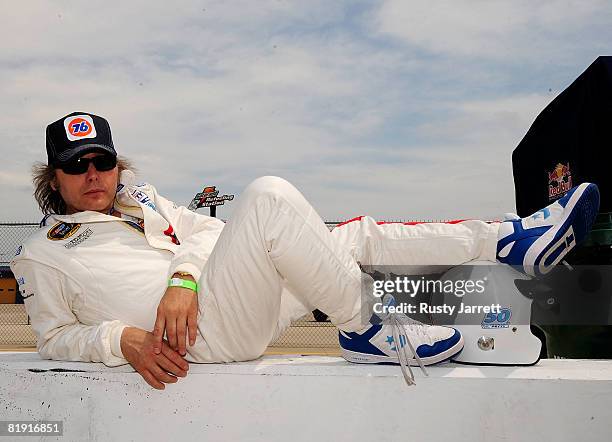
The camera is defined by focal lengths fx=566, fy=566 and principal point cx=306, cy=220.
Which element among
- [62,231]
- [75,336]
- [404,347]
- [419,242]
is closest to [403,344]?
[404,347]

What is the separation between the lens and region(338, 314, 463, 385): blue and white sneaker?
1563 mm

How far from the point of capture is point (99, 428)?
158cm

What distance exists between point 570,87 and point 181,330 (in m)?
1.76

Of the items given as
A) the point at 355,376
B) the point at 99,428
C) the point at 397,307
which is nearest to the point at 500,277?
the point at 397,307

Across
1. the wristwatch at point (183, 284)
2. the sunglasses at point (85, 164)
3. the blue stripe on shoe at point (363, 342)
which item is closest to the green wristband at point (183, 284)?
the wristwatch at point (183, 284)

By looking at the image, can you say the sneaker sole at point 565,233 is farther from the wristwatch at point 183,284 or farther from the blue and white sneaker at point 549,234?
the wristwatch at point 183,284

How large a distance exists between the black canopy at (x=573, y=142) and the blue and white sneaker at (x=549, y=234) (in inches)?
12.3

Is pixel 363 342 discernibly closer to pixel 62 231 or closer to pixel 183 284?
pixel 183 284

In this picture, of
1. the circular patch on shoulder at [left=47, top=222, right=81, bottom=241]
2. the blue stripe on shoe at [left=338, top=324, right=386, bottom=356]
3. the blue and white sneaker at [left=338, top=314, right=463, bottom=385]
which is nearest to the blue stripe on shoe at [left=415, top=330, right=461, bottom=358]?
the blue and white sneaker at [left=338, top=314, right=463, bottom=385]

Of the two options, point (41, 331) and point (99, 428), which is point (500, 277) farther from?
point (41, 331)

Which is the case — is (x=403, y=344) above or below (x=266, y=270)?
below

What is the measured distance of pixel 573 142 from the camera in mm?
2199

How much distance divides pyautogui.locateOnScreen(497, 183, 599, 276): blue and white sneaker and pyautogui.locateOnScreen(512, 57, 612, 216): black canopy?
0.31m

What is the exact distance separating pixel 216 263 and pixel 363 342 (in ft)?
1.58
